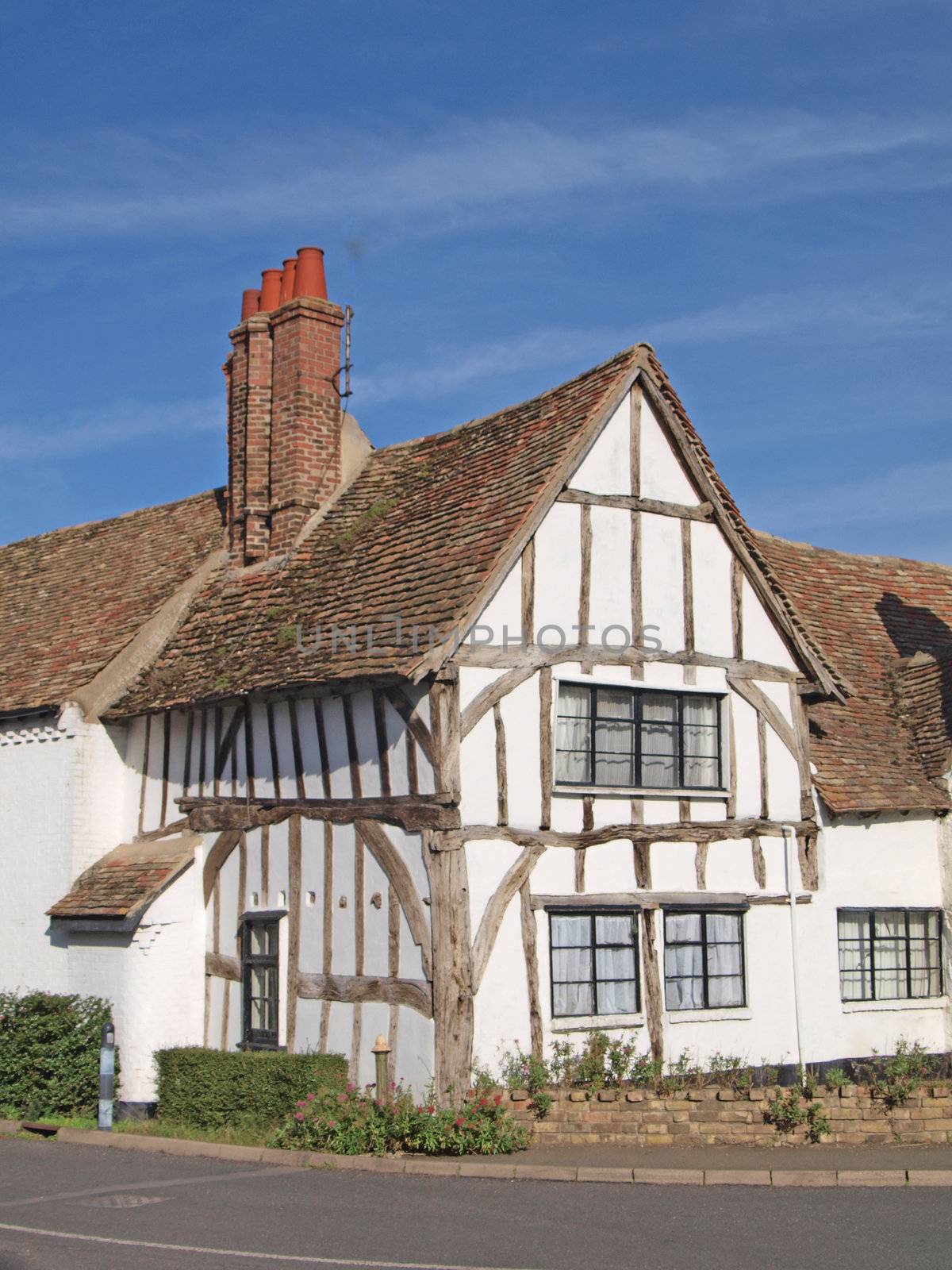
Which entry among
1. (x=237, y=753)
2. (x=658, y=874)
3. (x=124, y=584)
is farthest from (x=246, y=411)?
(x=658, y=874)

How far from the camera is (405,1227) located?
10.4 m

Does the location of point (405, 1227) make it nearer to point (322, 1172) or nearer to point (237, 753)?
point (322, 1172)

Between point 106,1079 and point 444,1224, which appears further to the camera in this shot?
point 106,1079

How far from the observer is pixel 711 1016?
15.9 m

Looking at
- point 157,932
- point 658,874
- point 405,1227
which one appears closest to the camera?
point 405,1227

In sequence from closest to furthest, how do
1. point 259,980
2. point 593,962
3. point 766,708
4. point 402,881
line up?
point 402,881
point 593,962
point 259,980
point 766,708

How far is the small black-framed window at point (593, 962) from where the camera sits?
15.0 metres

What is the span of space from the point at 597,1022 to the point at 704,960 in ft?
5.41

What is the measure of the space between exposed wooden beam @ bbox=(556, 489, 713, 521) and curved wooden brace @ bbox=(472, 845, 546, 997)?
372 cm

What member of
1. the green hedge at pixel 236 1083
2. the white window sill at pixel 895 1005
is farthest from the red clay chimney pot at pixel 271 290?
the white window sill at pixel 895 1005

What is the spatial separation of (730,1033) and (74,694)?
879cm

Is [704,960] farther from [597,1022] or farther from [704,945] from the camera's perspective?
[597,1022]

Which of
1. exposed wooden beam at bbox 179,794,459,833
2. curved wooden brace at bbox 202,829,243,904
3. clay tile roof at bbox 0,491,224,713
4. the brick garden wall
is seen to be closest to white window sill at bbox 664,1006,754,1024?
the brick garden wall

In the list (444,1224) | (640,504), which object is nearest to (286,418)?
(640,504)
